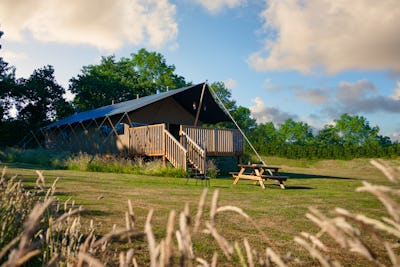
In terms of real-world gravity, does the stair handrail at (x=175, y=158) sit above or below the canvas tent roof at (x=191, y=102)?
below

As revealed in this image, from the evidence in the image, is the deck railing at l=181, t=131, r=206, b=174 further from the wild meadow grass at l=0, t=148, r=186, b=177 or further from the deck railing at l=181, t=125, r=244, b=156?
the wild meadow grass at l=0, t=148, r=186, b=177

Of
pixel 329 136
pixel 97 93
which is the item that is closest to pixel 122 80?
pixel 97 93

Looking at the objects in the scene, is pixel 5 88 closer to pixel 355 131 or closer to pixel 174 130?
pixel 174 130

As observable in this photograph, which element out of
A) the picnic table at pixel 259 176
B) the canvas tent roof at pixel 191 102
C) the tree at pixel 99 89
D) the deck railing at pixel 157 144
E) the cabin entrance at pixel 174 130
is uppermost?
the tree at pixel 99 89

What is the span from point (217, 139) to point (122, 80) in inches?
1149

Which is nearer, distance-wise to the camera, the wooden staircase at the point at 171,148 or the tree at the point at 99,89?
the wooden staircase at the point at 171,148

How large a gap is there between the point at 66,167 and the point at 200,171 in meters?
6.63

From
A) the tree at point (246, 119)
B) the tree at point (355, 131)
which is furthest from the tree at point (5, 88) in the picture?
the tree at point (355, 131)

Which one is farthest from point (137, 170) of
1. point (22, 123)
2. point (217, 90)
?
point (217, 90)

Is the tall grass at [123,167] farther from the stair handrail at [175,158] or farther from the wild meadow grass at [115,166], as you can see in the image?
the stair handrail at [175,158]

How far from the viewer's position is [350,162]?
4056 centimetres

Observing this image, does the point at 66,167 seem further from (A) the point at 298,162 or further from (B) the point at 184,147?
(A) the point at 298,162

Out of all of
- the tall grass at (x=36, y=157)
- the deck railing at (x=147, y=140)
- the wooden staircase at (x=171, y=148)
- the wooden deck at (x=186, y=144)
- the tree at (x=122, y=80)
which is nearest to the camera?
the wooden staircase at (x=171, y=148)

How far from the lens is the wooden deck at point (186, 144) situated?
17547 mm
